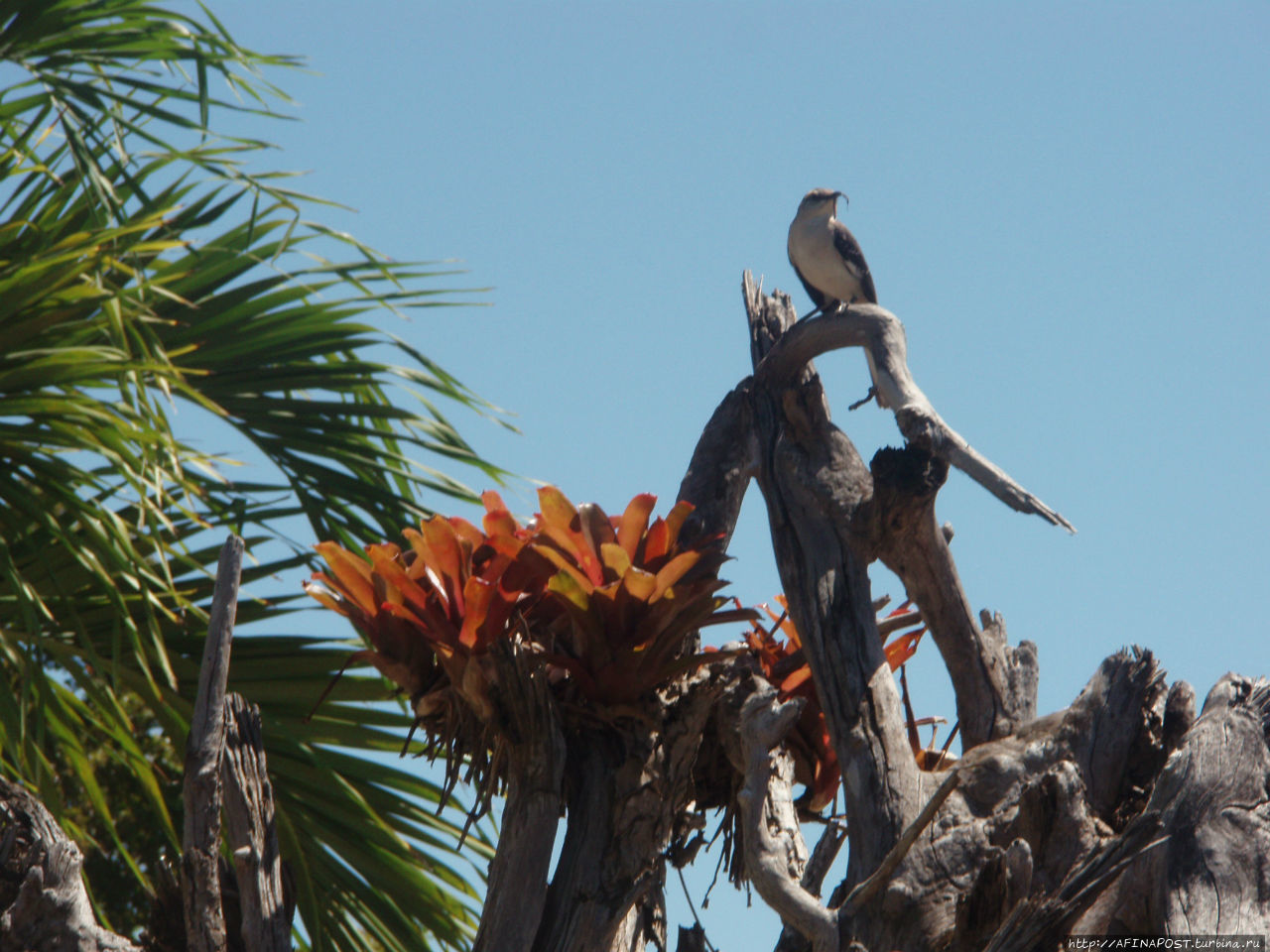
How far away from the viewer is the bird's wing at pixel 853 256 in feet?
11.6

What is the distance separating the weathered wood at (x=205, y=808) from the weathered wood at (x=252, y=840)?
0.10ft

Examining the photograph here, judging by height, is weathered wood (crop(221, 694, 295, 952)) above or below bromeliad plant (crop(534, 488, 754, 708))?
below

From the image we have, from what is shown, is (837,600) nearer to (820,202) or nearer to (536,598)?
(536,598)

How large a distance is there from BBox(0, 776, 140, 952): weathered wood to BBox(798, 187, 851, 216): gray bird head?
284cm

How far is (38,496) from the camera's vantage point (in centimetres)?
299

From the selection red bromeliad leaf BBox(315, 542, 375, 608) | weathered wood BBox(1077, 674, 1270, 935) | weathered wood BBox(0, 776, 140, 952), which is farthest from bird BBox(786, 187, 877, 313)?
weathered wood BBox(0, 776, 140, 952)

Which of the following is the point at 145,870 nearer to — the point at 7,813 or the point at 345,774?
the point at 345,774

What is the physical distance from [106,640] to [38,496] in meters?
0.42

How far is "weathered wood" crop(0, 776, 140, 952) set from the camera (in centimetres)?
188

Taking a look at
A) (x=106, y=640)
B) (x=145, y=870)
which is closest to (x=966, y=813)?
(x=106, y=640)

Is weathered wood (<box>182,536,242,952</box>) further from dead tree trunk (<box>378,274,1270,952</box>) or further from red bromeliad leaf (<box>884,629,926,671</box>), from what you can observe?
red bromeliad leaf (<box>884,629,926,671</box>)

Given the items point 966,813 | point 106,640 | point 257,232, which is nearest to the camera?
point 966,813

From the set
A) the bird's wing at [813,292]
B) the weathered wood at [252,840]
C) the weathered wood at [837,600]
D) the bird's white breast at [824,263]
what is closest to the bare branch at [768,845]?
the weathered wood at [837,600]

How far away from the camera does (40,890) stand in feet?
6.16
